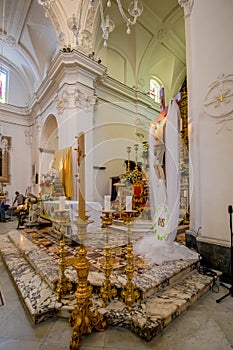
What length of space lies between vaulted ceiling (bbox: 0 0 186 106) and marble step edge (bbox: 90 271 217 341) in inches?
285

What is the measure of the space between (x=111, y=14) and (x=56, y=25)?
2.06 meters

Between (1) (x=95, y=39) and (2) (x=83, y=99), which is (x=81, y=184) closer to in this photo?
(2) (x=83, y=99)

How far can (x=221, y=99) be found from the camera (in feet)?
9.05

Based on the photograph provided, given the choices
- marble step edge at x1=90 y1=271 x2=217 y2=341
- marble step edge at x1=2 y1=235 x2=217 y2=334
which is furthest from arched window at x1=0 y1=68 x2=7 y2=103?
marble step edge at x1=90 y1=271 x2=217 y2=341

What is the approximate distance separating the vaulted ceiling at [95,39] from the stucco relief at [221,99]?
5403mm

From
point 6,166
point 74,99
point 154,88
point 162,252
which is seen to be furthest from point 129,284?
point 154,88

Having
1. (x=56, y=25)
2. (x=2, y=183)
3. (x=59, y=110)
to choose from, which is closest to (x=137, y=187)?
(x=59, y=110)

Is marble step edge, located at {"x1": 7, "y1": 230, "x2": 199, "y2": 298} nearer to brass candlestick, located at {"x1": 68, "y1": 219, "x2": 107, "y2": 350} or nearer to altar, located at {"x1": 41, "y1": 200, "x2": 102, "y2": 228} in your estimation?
brass candlestick, located at {"x1": 68, "y1": 219, "x2": 107, "y2": 350}

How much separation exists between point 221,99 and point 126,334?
293 centimetres

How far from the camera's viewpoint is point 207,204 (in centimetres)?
292

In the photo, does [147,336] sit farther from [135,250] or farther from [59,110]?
[59,110]

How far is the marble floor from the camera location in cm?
155

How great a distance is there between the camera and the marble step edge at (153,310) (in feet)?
5.41

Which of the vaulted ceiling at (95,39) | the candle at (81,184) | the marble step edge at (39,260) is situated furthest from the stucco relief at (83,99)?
the candle at (81,184)
